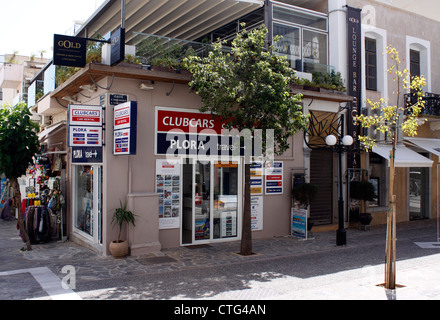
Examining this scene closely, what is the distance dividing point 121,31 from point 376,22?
1067 centimetres

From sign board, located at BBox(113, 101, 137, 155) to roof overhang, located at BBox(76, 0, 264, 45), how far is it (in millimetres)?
3234

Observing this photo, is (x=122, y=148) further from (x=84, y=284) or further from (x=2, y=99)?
(x=2, y=99)

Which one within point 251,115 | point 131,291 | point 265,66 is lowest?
point 131,291

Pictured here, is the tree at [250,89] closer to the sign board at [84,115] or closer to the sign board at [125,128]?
the sign board at [125,128]

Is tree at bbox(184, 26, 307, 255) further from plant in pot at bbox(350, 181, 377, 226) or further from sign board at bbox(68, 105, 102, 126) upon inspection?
plant in pot at bbox(350, 181, 377, 226)

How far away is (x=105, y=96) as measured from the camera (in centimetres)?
985

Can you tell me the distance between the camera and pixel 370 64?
1555 cm

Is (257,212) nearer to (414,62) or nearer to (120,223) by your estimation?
(120,223)

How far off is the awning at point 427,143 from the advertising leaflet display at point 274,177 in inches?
258

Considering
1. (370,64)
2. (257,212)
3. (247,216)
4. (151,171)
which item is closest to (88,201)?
(151,171)

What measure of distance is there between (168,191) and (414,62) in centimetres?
1300
